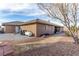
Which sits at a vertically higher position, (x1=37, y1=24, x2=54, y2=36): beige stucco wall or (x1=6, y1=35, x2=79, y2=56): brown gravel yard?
(x1=37, y1=24, x2=54, y2=36): beige stucco wall

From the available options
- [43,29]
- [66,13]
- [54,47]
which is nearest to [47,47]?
[54,47]

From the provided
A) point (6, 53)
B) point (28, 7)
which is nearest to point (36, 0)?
point (28, 7)

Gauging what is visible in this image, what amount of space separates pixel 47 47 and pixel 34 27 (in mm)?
357

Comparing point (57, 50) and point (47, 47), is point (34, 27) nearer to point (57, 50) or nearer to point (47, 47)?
point (47, 47)

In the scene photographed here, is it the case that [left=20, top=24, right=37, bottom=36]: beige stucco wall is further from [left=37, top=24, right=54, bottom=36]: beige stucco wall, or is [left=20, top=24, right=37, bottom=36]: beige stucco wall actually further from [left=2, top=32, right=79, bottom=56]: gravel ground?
[left=2, top=32, right=79, bottom=56]: gravel ground

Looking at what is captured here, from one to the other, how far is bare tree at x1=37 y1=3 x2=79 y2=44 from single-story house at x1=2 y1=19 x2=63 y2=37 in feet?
0.43

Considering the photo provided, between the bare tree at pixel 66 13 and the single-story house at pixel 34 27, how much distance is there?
0.43 ft

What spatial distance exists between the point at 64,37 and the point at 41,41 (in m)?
0.35

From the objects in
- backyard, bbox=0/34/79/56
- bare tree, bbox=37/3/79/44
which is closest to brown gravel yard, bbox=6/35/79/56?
backyard, bbox=0/34/79/56

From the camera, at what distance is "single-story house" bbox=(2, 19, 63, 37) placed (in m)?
2.55

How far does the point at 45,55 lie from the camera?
8.51 feet

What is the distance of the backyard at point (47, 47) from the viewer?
2.57 meters

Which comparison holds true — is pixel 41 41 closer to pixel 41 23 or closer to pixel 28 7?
pixel 41 23

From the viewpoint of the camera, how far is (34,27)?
257cm
